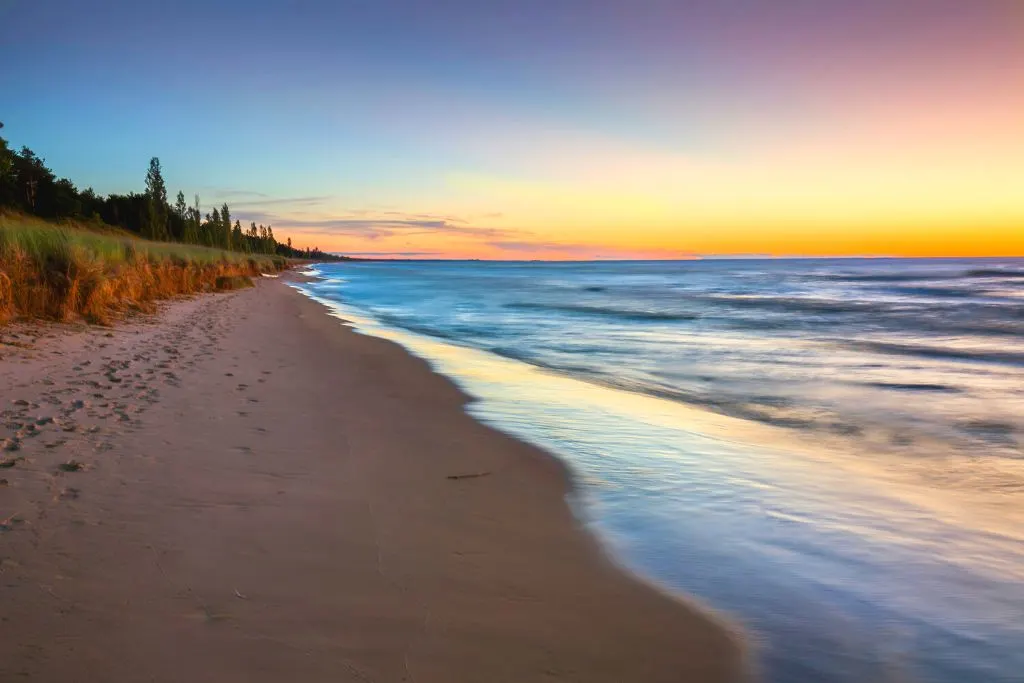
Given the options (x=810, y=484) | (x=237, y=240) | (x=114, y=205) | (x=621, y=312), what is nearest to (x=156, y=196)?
(x=114, y=205)

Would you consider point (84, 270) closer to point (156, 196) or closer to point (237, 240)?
point (156, 196)

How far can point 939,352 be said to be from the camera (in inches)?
606

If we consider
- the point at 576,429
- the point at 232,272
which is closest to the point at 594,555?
the point at 576,429

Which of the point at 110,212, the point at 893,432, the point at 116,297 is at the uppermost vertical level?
the point at 110,212

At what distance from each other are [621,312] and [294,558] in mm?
26256

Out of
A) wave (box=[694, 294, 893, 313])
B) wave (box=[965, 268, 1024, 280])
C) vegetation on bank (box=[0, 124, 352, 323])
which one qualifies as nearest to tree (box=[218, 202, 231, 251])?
vegetation on bank (box=[0, 124, 352, 323])

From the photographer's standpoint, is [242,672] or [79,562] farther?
[79,562]

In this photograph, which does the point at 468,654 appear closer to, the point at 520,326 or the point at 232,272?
the point at 520,326

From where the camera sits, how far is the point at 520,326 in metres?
21.5

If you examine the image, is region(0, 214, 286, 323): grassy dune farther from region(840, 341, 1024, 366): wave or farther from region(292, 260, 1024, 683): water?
region(840, 341, 1024, 366): wave

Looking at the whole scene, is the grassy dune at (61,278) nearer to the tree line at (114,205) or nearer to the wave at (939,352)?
the wave at (939,352)

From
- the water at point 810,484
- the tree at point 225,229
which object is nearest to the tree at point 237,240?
the tree at point 225,229

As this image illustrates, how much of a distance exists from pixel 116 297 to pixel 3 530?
39.8 feet

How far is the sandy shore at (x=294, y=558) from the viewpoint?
8.04ft
